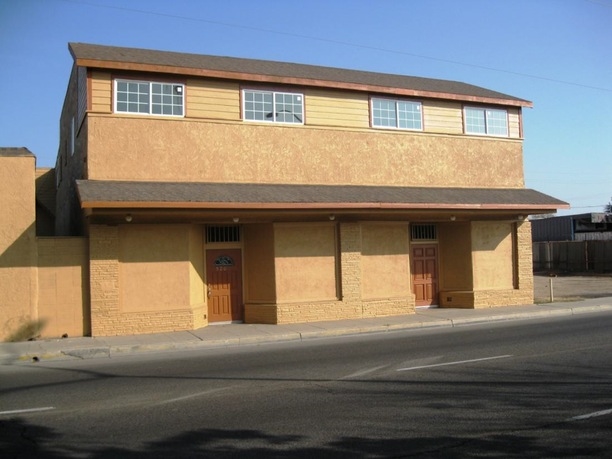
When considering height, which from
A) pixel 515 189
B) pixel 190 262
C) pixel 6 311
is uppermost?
pixel 515 189

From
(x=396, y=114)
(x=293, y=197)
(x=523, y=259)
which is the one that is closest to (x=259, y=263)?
(x=293, y=197)

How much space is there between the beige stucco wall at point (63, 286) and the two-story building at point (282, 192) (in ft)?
1.41

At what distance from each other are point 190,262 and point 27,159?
468cm

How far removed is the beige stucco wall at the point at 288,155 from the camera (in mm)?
16172

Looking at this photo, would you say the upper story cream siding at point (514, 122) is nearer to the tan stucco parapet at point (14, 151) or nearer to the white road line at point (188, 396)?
the tan stucco parapet at point (14, 151)

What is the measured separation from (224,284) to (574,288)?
18.6 metres

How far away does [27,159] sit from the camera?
50.3 feet

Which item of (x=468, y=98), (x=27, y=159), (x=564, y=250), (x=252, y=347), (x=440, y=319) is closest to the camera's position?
(x=252, y=347)

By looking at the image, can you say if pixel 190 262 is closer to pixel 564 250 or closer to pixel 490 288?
pixel 490 288

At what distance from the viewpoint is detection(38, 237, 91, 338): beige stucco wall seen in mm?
15289

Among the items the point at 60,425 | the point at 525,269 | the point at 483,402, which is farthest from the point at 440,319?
the point at 60,425

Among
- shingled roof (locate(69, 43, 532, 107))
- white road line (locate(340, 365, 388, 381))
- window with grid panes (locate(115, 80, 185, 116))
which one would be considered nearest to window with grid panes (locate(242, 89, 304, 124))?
shingled roof (locate(69, 43, 532, 107))

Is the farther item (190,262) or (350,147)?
(350,147)

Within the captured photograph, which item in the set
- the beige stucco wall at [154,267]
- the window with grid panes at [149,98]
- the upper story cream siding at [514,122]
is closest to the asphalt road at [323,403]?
the beige stucco wall at [154,267]
